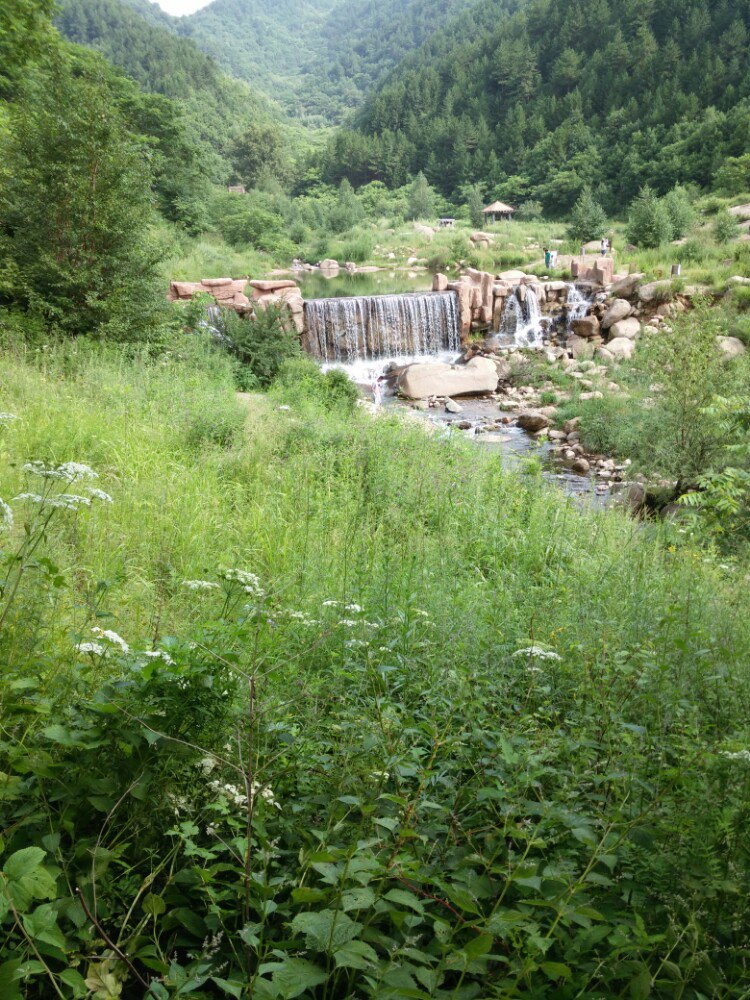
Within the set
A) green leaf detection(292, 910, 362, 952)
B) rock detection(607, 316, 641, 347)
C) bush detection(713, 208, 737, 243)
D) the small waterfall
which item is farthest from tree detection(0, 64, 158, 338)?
bush detection(713, 208, 737, 243)

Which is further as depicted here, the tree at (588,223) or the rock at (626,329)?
the tree at (588,223)

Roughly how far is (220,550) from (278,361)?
740cm

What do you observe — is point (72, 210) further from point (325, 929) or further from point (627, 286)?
point (627, 286)

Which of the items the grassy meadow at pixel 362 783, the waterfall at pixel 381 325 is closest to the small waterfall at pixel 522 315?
the waterfall at pixel 381 325

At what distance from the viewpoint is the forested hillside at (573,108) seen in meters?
38.5

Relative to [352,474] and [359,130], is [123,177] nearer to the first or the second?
[352,474]

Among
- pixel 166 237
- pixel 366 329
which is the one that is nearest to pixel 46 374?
pixel 366 329

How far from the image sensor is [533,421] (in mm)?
12227

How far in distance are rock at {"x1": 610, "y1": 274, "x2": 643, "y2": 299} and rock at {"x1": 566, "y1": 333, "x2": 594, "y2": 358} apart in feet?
5.69

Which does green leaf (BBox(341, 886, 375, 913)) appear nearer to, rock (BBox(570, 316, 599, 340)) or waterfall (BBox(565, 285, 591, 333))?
rock (BBox(570, 316, 599, 340))

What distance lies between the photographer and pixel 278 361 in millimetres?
10719

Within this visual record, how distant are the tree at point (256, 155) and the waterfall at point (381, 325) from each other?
39.8 m

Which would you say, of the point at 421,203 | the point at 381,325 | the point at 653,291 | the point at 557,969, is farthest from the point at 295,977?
the point at 421,203

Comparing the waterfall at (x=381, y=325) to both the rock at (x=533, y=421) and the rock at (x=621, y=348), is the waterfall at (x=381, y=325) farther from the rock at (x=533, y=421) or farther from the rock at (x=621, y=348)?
the rock at (x=533, y=421)
